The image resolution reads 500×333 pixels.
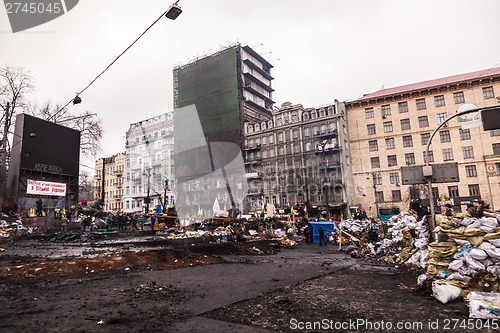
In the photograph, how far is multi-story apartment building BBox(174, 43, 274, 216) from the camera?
65.9m

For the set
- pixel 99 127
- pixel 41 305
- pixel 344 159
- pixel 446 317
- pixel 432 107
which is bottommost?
pixel 446 317

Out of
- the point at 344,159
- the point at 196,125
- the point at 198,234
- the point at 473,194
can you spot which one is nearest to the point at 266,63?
the point at 196,125

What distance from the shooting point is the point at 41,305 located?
538cm

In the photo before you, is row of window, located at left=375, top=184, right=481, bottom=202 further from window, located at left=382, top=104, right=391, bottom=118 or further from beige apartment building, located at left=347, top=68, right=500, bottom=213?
window, located at left=382, top=104, right=391, bottom=118

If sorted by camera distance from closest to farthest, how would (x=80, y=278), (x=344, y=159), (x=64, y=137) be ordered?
(x=80, y=278)
(x=64, y=137)
(x=344, y=159)

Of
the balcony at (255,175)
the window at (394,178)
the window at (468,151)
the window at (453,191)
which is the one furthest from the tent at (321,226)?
the balcony at (255,175)

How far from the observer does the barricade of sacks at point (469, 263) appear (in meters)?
5.01

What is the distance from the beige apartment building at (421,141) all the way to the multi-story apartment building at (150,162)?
46.4m

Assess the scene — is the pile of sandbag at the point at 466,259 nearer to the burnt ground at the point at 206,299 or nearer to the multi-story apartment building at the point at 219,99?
the burnt ground at the point at 206,299

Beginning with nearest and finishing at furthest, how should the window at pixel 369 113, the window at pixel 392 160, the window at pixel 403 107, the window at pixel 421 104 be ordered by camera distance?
the window at pixel 421 104 → the window at pixel 392 160 → the window at pixel 403 107 → the window at pixel 369 113

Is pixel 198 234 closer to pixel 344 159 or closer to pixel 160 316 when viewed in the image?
pixel 160 316

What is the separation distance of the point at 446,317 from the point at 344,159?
4975cm

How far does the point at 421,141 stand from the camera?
50250 millimetres

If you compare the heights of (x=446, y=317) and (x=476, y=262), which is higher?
(x=476, y=262)
